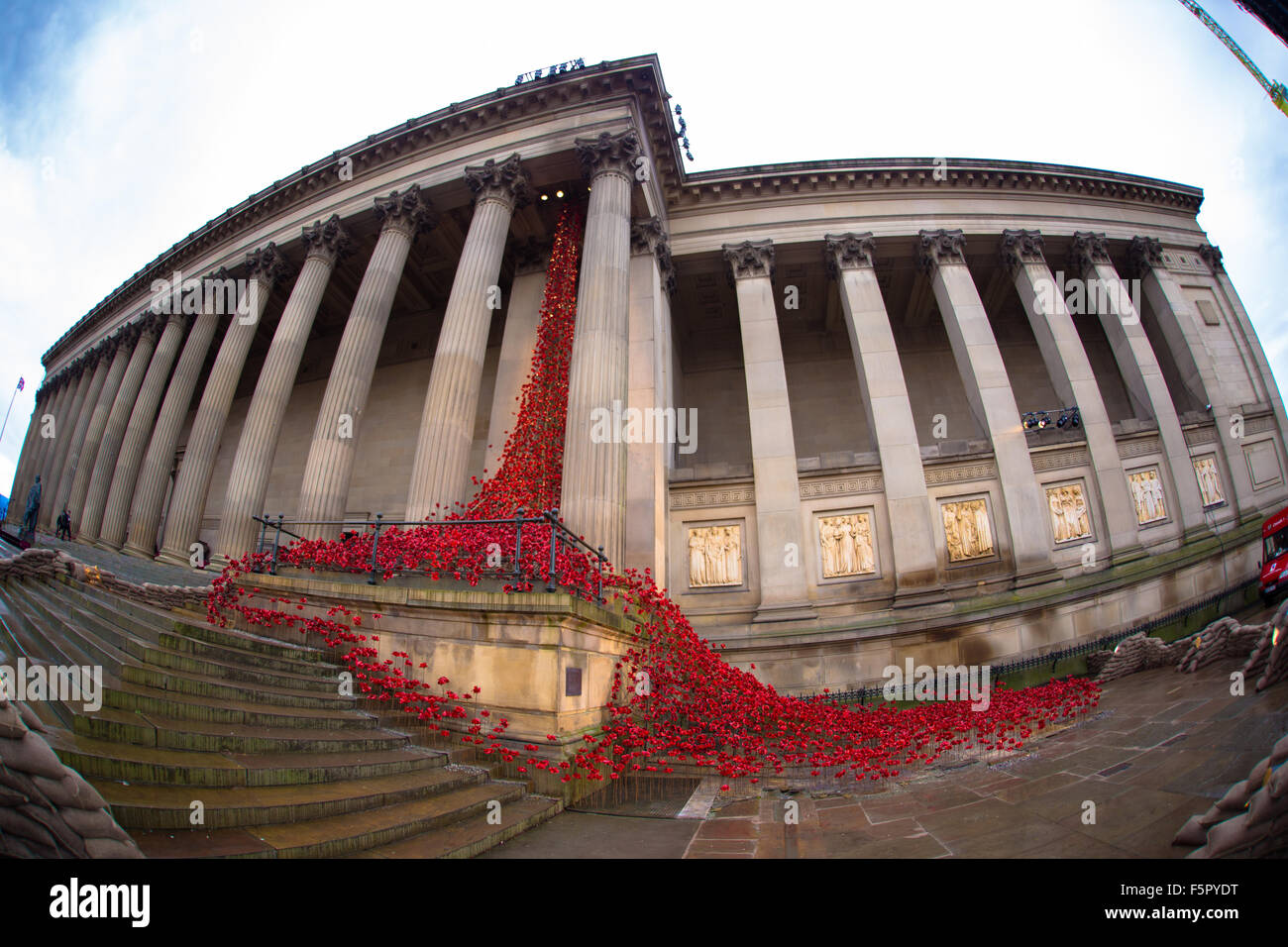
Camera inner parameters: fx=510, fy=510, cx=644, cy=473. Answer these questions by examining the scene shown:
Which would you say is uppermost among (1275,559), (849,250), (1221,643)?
(849,250)

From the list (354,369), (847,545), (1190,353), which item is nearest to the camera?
(847,545)

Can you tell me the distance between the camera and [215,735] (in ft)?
14.4

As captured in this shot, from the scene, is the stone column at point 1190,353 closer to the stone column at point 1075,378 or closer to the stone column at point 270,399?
the stone column at point 1075,378

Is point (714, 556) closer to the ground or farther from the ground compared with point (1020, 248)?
closer to the ground

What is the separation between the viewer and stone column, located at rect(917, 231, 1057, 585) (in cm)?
1417

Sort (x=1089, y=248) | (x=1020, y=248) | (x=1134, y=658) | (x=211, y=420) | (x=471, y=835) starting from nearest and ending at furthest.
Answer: (x=471, y=835), (x=1134, y=658), (x=211, y=420), (x=1020, y=248), (x=1089, y=248)

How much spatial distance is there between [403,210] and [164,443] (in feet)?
44.5

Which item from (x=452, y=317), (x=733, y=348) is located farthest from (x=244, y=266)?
(x=733, y=348)

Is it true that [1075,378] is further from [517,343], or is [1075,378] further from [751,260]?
[517,343]

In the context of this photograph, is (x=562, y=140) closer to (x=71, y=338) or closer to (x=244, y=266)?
(x=244, y=266)

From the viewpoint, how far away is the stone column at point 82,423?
81.2 feet

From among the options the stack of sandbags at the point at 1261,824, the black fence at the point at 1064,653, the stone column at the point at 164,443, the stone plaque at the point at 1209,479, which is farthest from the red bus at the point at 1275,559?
the stone column at the point at 164,443

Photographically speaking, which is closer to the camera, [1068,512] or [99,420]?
[1068,512]

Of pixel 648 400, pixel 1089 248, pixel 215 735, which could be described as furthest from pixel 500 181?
pixel 1089 248
